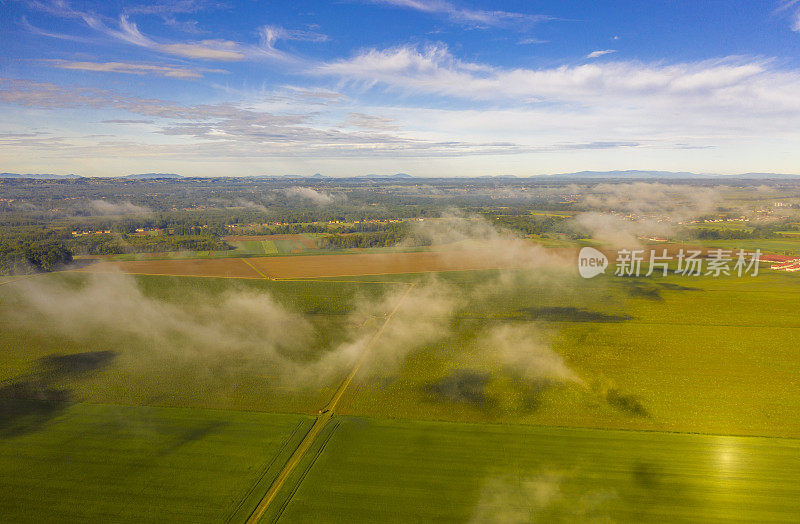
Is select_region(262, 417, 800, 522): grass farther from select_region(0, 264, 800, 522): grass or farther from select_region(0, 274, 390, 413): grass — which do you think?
select_region(0, 274, 390, 413): grass

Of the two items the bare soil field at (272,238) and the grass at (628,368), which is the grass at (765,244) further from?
the bare soil field at (272,238)

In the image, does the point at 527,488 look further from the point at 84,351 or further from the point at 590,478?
the point at 84,351

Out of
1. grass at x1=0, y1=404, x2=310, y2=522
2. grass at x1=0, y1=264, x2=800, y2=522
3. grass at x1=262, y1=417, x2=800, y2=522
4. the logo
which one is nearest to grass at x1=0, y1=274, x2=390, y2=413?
grass at x1=0, y1=264, x2=800, y2=522

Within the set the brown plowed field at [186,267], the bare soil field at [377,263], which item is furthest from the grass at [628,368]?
the brown plowed field at [186,267]

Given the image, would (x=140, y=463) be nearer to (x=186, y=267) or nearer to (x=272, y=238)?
(x=186, y=267)

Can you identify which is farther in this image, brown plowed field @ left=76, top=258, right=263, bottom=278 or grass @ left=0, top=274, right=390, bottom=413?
brown plowed field @ left=76, top=258, right=263, bottom=278

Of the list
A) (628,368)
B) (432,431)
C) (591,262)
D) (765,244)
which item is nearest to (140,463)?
(432,431)

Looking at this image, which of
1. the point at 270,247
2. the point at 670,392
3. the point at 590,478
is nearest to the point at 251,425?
the point at 590,478
